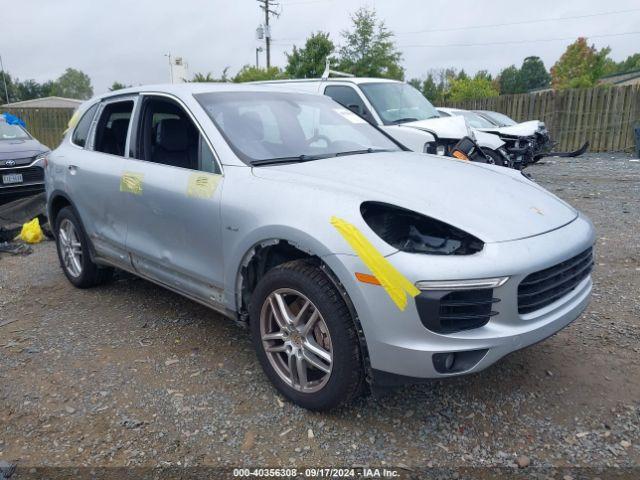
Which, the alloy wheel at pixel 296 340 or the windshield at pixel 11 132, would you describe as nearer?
the alloy wheel at pixel 296 340

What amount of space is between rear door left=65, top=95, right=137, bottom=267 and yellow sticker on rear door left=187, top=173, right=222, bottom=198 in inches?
35.3

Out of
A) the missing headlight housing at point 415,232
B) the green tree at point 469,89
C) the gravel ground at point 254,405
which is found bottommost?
the gravel ground at point 254,405

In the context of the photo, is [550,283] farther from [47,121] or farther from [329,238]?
[47,121]

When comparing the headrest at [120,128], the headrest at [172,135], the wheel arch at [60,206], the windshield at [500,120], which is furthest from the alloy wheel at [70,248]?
the windshield at [500,120]

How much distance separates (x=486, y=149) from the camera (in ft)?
31.3

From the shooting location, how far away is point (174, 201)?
3447mm

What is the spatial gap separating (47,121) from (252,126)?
18.6m

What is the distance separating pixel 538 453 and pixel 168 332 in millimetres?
2661

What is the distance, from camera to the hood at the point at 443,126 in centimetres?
786

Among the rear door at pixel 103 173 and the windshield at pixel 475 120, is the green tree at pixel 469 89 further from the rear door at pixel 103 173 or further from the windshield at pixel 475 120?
the rear door at pixel 103 173

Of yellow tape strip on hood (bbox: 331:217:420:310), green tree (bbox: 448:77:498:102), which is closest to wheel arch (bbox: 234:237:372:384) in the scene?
yellow tape strip on hood (bbox: 331:217:420:310)

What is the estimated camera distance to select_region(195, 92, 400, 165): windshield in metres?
3.41

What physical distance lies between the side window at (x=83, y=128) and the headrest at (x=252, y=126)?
1.87 m

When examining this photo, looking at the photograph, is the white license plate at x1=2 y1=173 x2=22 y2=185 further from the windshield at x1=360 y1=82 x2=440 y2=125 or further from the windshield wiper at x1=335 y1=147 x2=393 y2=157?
the windshield wiper at x1=335 y1=147 x2=393 y2=157
